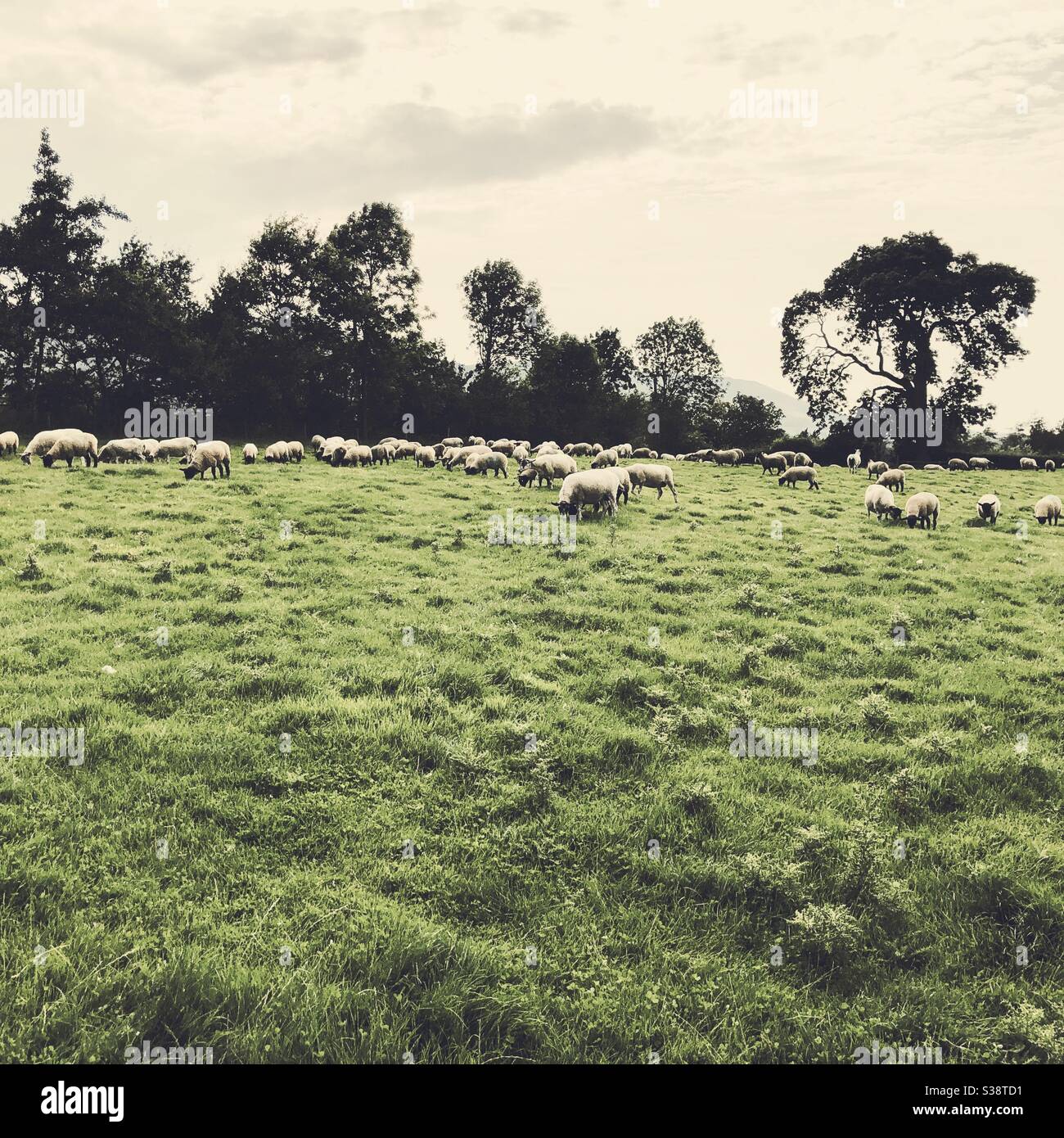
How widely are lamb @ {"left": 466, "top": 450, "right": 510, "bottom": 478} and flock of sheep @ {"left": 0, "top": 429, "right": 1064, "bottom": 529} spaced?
0.04m

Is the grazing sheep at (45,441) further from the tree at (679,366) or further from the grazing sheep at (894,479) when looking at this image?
the tree at (679,366)

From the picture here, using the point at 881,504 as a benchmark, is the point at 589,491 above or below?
above

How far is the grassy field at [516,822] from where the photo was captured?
169 inches

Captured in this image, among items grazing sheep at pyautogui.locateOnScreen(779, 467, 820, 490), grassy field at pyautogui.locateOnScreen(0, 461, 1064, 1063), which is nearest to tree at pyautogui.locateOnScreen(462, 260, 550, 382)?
grazing sheep at pyautogui.locateOnScreen(779, 467, 820, 490)

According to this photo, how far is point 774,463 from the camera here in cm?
4238

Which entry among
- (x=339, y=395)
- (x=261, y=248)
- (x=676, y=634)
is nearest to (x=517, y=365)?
(x=339, y=395)

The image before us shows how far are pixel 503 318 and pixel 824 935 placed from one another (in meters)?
68.3

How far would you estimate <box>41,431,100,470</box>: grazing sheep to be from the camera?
2569 cm

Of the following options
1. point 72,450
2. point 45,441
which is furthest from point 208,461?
point 45,441

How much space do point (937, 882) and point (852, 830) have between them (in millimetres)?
763

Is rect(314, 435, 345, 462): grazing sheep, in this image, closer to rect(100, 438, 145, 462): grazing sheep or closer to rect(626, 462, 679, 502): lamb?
rect(100, 438, 145, 462): grazing sheep

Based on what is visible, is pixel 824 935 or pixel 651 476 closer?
pixel 824 935

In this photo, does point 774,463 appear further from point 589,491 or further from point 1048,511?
point 589,491

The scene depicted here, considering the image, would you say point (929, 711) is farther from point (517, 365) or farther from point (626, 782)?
point (517, 365)
